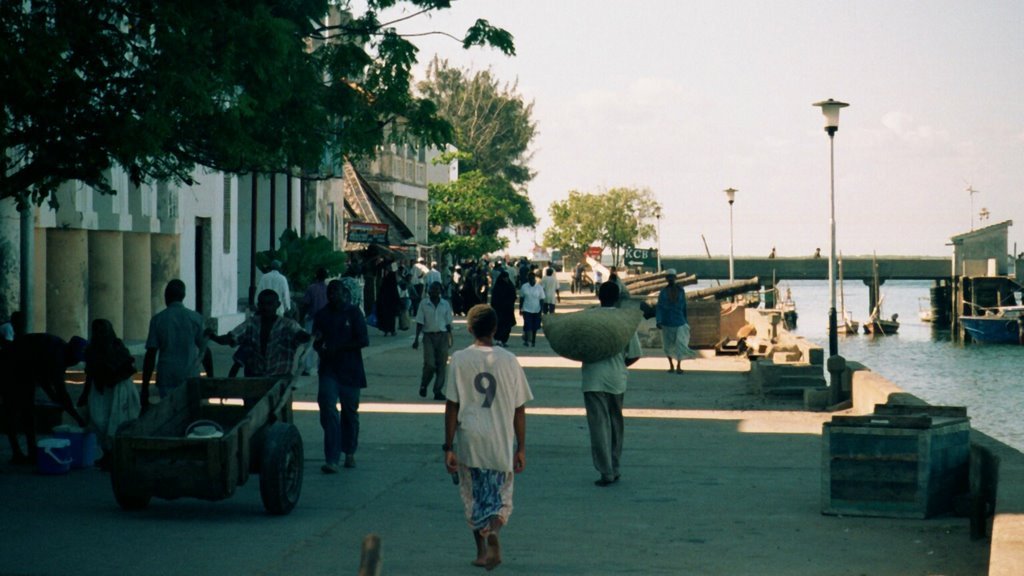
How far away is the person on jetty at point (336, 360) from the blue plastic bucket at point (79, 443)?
2093 millimetres

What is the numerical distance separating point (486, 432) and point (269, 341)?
4318 mm

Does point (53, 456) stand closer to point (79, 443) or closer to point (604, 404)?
point (79, 443)

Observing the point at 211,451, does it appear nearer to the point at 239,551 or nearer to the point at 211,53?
the point at 239,551

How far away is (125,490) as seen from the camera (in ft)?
36.3

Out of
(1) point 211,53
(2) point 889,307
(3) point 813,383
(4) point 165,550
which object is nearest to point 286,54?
(1) point 211,53

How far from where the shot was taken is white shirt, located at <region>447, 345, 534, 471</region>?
30.6 ft

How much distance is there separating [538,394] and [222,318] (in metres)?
13.5

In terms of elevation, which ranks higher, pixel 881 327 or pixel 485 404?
pixel 485 404

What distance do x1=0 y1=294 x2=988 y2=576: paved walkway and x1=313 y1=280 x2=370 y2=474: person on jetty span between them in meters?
0.43

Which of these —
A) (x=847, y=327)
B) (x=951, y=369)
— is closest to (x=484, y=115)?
(x=847, y=327)

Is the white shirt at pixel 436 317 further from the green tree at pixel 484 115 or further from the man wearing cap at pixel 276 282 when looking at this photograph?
the green tree at pixel 484 115

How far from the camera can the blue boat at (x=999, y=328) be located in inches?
3526

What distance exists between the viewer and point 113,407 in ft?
43.5

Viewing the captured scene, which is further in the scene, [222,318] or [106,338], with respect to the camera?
[222,318]
